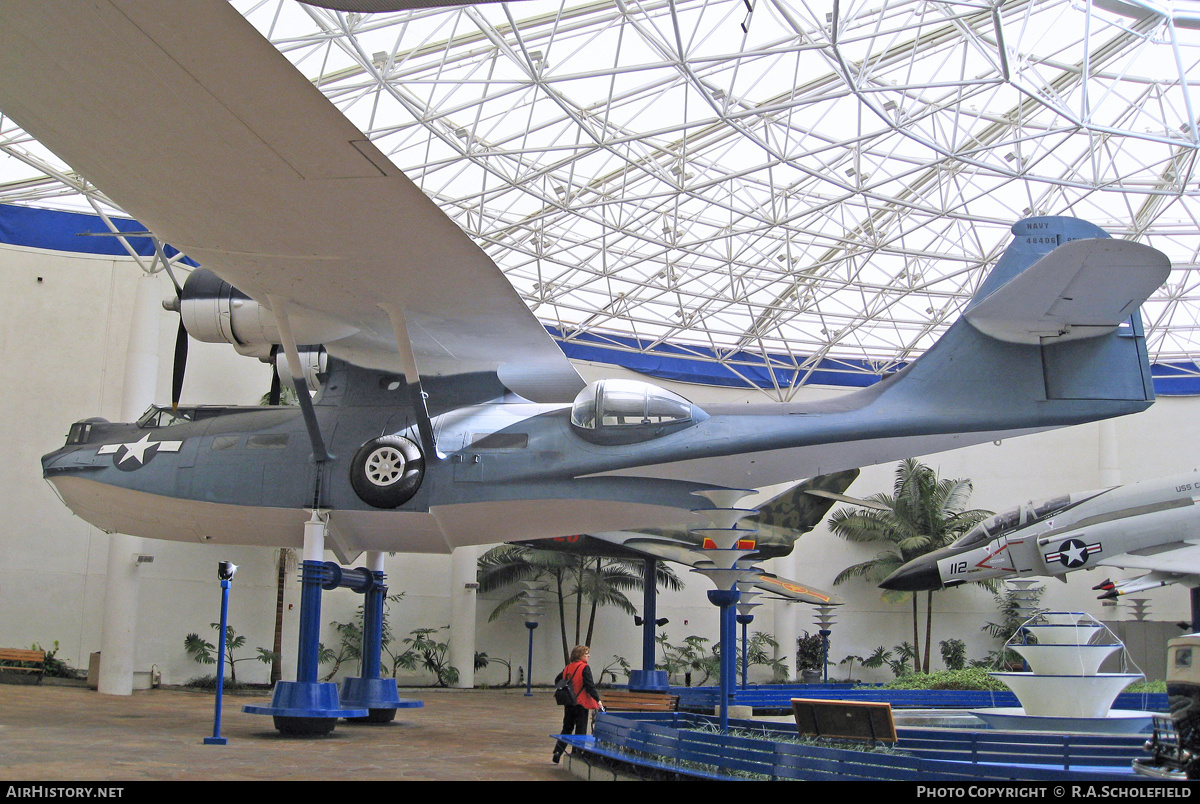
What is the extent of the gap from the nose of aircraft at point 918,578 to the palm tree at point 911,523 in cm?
736

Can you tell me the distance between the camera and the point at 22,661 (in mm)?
22906

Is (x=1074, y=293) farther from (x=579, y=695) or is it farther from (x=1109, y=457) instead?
(x=1109, y=457)

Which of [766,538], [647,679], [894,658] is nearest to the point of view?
[647,679]

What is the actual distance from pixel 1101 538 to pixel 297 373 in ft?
61.6

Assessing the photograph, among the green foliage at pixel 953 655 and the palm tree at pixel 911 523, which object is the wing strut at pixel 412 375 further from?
the green foliage at pixel 953 655

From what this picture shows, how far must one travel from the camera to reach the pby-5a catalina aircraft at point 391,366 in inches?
388

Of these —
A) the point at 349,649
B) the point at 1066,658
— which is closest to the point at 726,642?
the point at 1066,658

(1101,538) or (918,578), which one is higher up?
(1101,538)

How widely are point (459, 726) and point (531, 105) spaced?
15235 mm

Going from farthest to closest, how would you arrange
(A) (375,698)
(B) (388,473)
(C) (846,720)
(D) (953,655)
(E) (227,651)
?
(D) (953,655)
(E) (227,651)
(A) (375,698)
(B) (388,473)
(C) (846,720)

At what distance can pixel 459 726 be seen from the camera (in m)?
17.0

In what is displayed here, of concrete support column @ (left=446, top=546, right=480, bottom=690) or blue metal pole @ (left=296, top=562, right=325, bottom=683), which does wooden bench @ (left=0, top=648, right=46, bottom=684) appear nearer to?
concrete support column @ (left=446, top=546, right=480, bottom=690)

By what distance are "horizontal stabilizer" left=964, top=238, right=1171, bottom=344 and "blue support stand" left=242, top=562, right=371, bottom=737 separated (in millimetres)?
10901

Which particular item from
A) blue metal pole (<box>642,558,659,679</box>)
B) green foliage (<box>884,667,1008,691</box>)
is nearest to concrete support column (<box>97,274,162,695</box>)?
blue metal pole (<box>642,558,659,679</box>)
